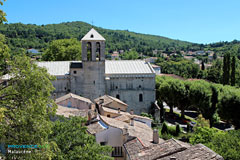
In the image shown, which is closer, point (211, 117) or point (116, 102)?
point (116, 102)

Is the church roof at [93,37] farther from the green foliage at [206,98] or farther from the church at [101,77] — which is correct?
the green foliage at [206,98]

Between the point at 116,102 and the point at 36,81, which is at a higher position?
the point at 36,81

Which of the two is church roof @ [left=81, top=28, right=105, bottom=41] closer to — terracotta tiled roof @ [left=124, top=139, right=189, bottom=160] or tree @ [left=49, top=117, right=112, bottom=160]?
terracotta tiled roof @ [left=124, top=139, right=189, bottom=160]

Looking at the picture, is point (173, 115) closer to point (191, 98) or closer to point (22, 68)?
point (191, 98)

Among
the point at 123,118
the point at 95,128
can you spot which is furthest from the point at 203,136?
the point at 95,128

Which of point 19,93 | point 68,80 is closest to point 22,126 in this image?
point 19,93

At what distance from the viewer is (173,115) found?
55.5 m

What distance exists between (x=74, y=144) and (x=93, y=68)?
2750cm

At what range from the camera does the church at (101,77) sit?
44344 millimetres

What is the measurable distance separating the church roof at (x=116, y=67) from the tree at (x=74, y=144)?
87.9 feet

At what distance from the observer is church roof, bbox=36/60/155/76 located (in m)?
45.2

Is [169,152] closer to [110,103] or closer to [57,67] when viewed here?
[110,103]

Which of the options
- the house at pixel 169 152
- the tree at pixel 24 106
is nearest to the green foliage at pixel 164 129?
the house at pixel 169 152

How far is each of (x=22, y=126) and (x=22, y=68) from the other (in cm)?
281
